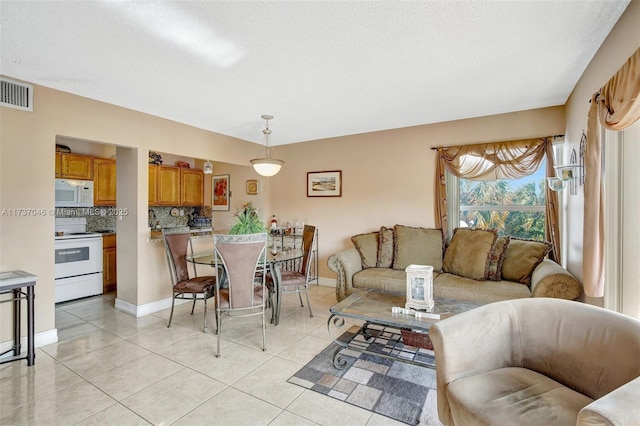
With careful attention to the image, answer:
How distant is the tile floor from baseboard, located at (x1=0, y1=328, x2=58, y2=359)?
79 millimetres

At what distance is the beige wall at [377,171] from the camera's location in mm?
3695

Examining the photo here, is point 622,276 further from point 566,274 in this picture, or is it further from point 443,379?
point 443,379

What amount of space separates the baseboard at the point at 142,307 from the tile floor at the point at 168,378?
0.14m

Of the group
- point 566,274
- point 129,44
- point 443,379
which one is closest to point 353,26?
point 129,44

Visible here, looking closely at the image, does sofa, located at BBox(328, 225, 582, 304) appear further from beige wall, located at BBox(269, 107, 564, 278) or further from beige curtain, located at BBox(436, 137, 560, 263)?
beige wall, located at BBox(269, 107, 564, 278)

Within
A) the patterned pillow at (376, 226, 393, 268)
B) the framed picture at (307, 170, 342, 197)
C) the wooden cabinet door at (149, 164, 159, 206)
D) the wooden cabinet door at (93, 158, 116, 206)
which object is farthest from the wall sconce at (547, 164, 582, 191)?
the wooden cabinet door at (93, 158, 116, 206)

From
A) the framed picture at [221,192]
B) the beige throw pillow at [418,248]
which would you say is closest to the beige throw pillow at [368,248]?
the beige throw pillow at [418,248]

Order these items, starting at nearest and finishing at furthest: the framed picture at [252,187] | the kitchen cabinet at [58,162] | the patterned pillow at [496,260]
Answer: the patterned pillow at [496,260] → the kitchen cabinet at [58,162] → the framed picture at [252,187]

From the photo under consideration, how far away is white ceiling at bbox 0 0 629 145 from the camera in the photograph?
1.74m

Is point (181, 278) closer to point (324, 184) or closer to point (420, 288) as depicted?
point (324, 184)

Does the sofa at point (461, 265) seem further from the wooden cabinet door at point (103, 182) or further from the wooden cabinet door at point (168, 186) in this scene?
the wooden cabinet door at point (103, 182)

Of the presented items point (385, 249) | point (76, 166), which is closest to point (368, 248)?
point (385, 249)

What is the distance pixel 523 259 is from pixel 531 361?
1803 millimetres

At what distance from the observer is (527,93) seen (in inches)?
118
